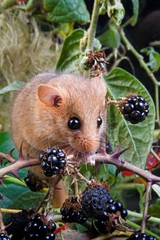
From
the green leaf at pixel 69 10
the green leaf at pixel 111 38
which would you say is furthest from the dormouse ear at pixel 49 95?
the green leaf at pixel 111 38

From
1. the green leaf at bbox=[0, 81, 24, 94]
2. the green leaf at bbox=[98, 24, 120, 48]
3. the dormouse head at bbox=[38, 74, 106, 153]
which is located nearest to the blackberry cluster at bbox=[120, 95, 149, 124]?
the dormouse head at bbox=[38, 74, 106, 153]

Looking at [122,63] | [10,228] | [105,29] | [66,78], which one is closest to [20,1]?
[105,29]

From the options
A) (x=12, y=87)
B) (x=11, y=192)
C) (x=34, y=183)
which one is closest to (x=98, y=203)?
(x=34, y=183)

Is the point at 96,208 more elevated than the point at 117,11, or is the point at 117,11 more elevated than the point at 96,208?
the point at 117,11

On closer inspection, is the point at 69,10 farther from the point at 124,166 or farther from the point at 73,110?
the point at 124,166

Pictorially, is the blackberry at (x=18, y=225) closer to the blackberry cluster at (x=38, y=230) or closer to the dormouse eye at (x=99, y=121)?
the blackberry cluster at (x=38, y=230)

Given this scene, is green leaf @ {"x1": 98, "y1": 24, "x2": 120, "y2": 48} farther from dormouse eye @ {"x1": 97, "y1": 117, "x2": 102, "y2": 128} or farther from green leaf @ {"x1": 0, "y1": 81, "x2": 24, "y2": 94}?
dormouse eye @ {"x1": 97, "y1": 117, "x2": 102, "y2": 128}

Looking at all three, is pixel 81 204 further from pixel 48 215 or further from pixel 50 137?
pixel 50 137
